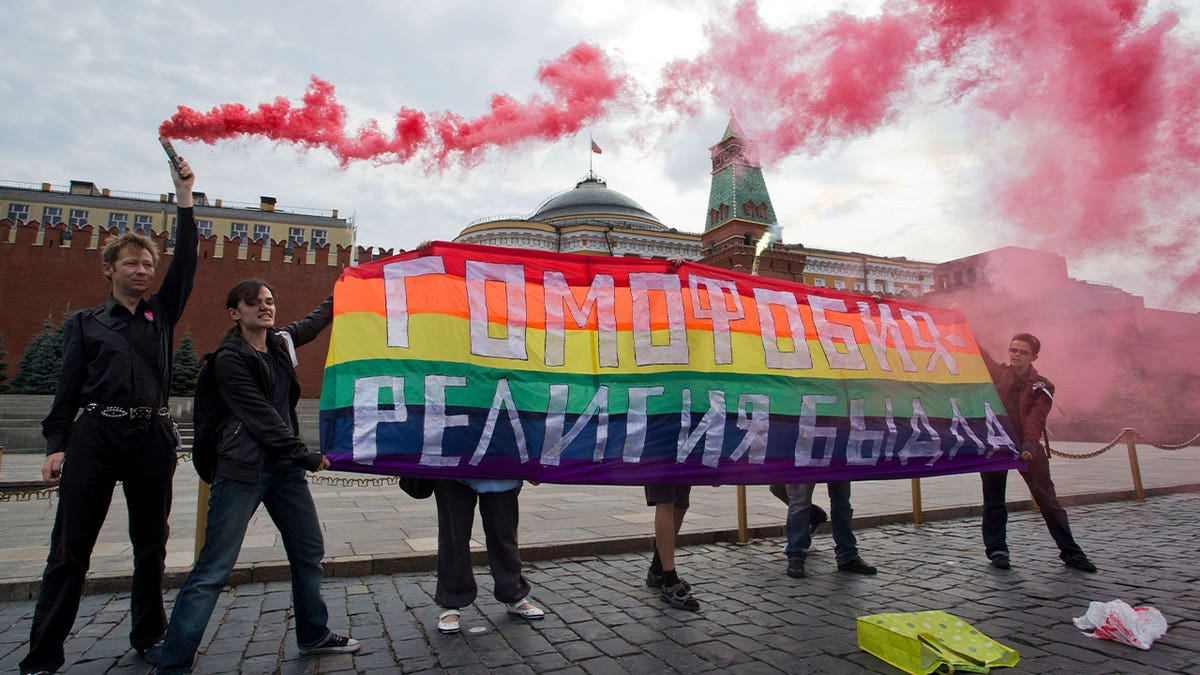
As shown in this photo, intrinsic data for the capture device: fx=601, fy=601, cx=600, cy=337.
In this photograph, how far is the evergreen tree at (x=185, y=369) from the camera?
105ft

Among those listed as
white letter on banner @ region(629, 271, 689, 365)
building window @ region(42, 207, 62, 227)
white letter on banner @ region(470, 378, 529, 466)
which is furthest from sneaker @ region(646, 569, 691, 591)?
building window @ region(42, 207, 62, 227)

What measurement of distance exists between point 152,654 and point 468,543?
5.81 ft

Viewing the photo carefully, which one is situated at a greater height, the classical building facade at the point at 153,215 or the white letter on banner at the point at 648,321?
the classical building facade at the point at 153,215

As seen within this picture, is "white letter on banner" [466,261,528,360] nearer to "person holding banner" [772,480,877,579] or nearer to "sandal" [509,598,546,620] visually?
"sandal" [509,598,546,620]

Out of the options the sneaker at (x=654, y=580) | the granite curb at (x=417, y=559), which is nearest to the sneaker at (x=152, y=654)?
the granite curb at (x=417, y=559)

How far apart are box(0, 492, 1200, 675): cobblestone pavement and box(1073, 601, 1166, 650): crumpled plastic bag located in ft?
0.23

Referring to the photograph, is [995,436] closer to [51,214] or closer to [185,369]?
[185,369]

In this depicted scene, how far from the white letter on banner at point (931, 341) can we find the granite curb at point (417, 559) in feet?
8.06

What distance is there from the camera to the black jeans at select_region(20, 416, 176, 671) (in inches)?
119

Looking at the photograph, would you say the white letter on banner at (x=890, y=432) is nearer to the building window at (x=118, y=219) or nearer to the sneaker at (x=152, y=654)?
the sneaker at (x=152, y=654)

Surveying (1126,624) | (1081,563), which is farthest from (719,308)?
(1081,563)

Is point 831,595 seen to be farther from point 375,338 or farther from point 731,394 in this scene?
point 375,338

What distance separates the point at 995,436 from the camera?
232 inches

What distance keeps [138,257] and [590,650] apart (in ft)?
11.4
